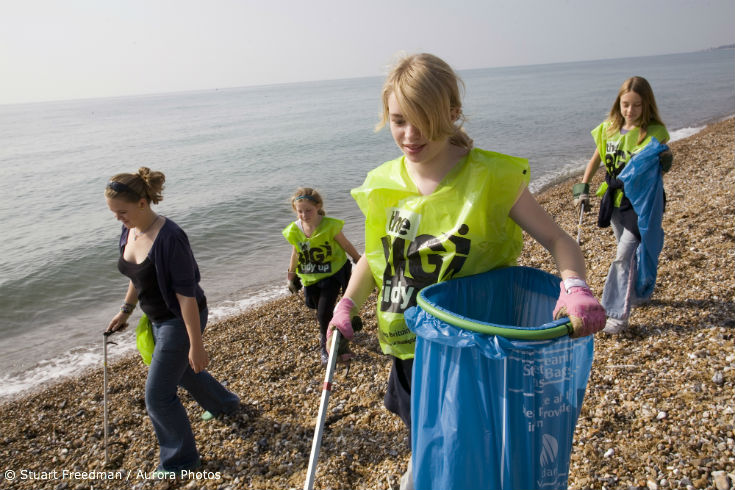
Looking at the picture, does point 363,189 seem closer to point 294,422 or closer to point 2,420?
point 294,422

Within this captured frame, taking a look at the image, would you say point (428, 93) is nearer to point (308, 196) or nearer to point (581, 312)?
point (581, 312)

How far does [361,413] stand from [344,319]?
2426 millimetres

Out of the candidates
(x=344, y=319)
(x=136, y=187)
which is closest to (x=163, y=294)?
(x=136, y=187)

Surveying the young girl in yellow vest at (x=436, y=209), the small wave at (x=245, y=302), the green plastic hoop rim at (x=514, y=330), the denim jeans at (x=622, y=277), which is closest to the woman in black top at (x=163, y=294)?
the young girl in yellow vest at (x=436, y=209)

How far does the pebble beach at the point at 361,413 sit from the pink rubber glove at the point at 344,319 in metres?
1.73

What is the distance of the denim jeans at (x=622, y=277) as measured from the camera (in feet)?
15.5

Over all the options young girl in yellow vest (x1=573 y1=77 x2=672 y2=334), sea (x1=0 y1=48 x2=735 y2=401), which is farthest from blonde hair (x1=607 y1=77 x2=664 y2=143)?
sea (x1=0 y1=48 x2=735 y2=401)

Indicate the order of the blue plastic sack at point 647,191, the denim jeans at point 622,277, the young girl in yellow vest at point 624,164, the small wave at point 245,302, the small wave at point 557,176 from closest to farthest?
the blue plastic sack at point 647,191
the young girl in yellow vest at point 624,164
the denim jeans at point 622,277
the small wave at point 245,302
the small wave at point 557,176

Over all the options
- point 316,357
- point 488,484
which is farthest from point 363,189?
point 316,357

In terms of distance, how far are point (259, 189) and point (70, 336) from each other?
453 inches

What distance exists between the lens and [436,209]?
202 centimetres

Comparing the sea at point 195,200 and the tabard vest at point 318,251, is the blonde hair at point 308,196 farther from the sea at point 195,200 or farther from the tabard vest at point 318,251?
the sea at point 195,200

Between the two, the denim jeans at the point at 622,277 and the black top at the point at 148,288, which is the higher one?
the black top at the point at 148,288

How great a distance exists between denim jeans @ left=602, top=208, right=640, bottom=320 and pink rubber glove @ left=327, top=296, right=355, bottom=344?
3.39 m
